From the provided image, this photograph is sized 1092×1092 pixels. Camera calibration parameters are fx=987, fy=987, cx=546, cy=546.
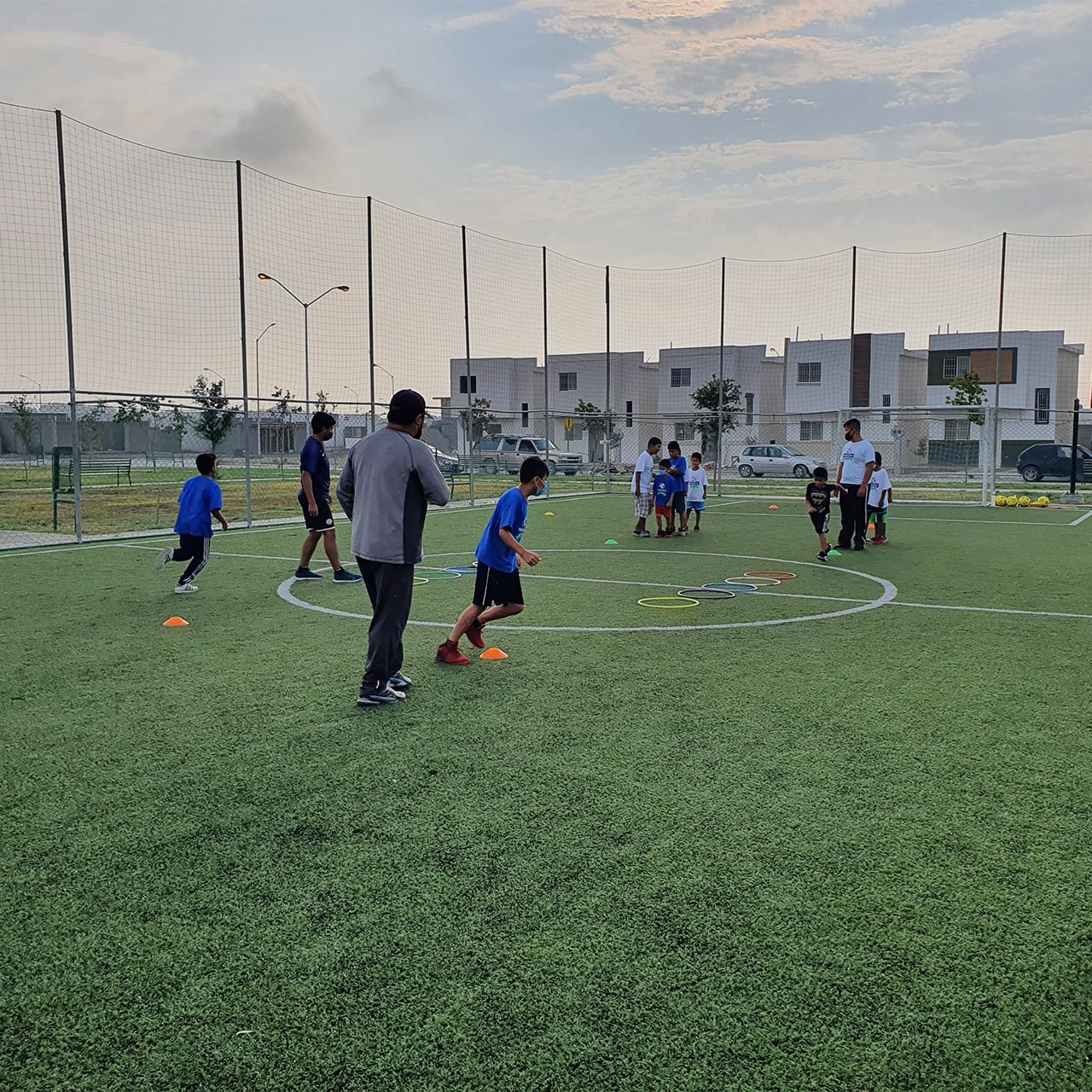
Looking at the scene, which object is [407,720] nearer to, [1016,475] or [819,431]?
[1016,475]

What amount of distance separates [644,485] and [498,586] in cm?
1009

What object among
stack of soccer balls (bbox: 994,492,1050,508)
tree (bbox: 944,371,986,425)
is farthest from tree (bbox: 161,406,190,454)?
tree (bbox: 944,371,986,425)

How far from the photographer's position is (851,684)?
6516mm

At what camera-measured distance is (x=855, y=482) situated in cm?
1435

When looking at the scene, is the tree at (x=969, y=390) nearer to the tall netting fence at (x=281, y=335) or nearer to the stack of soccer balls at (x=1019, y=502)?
the tall netting fence at (x=281, y=335)

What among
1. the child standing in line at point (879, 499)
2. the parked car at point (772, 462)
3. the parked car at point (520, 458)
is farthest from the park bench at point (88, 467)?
the parked car at point (772, 462)

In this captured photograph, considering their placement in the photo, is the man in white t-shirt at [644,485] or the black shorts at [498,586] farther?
the man in white t-shirt at [644,485]

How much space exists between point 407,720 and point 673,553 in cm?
930

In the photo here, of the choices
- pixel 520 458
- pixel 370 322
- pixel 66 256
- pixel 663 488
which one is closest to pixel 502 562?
pixel 663 488

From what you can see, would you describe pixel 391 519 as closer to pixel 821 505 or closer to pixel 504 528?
pixel 504 528

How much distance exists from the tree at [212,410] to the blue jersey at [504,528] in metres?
10.9

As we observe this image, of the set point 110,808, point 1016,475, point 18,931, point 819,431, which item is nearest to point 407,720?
point 110,808

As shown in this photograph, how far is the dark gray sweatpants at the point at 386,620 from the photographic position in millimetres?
6031

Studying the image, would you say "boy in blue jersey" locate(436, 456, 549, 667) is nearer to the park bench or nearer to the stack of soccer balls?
the park bench
